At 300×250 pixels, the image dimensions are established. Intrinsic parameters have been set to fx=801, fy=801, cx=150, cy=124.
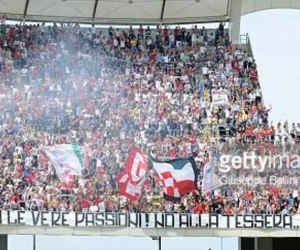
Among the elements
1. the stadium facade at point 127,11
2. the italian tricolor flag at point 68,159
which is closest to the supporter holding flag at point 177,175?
the italian tricolor flag at point 68,159

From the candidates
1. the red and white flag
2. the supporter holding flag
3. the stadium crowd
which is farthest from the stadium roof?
the red and white flag

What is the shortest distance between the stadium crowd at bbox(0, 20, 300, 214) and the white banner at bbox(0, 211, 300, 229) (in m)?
0.20

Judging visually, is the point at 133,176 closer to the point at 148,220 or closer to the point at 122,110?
the point at 148,220

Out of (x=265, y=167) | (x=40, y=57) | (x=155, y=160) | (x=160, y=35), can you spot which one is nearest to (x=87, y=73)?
(x=40, y=57)

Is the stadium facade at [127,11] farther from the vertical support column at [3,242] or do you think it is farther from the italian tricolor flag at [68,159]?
the vertical support column at [3,242]

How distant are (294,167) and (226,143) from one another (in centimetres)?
194

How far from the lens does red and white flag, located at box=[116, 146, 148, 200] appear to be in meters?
21.4

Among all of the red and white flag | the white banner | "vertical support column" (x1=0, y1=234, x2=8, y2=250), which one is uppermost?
the red and white flag

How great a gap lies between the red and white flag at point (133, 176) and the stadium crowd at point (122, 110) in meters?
0.20

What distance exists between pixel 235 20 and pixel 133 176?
471 inches

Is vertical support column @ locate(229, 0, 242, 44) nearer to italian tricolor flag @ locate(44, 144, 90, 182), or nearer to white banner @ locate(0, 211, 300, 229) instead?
italian tricolor flag @ locate(44, 144, 90, 182)

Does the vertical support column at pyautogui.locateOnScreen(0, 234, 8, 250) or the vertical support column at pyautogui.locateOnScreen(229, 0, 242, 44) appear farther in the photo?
the vertical support column at pyautogui.locateOnScreen(229, 0, 242, 44)

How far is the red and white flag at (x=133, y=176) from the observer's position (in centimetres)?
2139

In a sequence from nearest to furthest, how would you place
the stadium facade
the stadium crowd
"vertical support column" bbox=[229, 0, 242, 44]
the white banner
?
the white banner < the stadium crowd < "vertical support column" bbox=[229, 0, 242, 44] < the stadium facade
